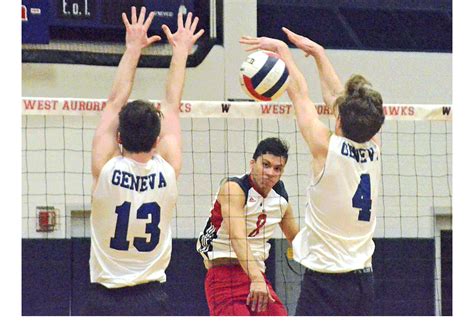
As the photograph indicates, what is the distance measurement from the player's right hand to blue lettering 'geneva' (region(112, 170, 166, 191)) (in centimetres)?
109

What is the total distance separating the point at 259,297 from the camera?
7707 mm

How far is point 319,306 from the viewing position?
7.32 meters

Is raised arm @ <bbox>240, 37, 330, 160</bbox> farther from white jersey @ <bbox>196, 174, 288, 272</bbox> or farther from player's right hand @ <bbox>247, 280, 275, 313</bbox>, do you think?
player's right hand @ <bbox>247, 280, 275, 313</bbox>

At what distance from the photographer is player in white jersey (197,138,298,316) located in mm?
7809

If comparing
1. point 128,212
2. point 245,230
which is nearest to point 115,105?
point 128,212

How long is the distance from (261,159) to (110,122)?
4.24ft

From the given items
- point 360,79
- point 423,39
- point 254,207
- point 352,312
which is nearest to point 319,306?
point 352,312

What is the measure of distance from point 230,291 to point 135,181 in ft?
4.50

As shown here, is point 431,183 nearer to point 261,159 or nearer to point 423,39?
point 423,39

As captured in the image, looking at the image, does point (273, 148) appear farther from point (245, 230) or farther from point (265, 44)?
point (265, 44)

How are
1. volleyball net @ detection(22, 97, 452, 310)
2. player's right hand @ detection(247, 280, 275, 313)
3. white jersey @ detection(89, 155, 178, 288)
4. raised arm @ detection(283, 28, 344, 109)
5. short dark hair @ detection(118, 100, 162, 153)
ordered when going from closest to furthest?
short dark hair @ detection(118, 100, 162, 153) < white jersey @ detection(89, 155, 178, 288) < player's right hand @ detection(247, 280, 275, 313) < raised arm @ detection(283, 28, 344, 109) < volleyball net @ detection(22, 97, 452, 310)

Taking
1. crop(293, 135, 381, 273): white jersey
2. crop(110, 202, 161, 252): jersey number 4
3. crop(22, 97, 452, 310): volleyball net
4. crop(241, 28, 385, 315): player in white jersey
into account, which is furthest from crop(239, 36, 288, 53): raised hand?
crop(22, 97, 452, 310): volleyball net

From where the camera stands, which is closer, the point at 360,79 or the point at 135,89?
the point at 360,79

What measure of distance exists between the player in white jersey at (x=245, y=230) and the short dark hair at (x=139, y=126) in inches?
41.7
